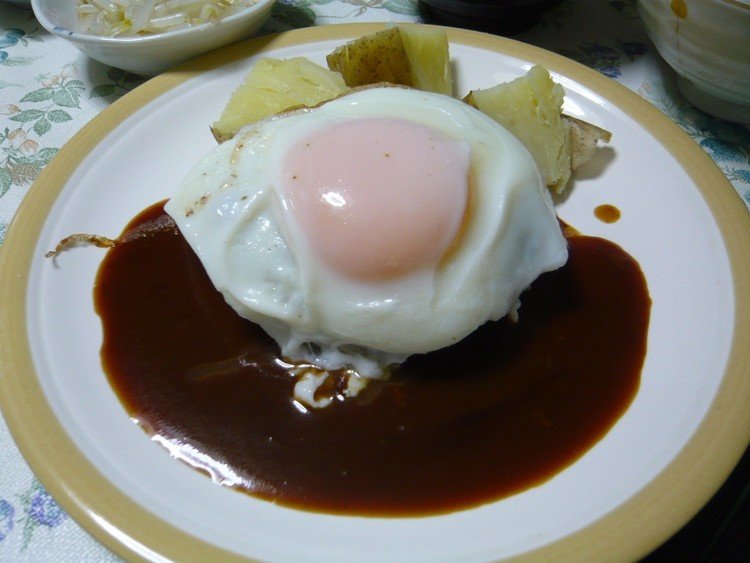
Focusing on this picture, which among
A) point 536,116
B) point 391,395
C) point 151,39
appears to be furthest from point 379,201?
point 151,39

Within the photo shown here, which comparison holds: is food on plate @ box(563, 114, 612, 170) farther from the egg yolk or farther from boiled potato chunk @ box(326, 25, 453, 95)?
the egg yolk

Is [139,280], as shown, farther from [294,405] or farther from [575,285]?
[575,285]

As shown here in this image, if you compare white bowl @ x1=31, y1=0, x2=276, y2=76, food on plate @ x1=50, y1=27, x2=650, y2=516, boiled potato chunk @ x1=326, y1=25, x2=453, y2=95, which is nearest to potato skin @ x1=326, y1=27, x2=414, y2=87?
boiled potato chunk @ x1=326, y1=25, x2=453, y2=95

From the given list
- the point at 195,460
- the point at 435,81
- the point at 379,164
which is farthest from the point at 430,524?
the point at 435,81

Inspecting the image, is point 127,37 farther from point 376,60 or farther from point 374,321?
point 374,321

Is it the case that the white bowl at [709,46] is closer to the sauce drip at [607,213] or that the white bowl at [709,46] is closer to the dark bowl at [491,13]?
→ the dark bowl at [491,13]

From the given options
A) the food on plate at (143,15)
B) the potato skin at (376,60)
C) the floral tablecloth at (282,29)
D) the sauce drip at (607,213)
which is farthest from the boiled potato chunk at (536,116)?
the food on plate at (143,15)
